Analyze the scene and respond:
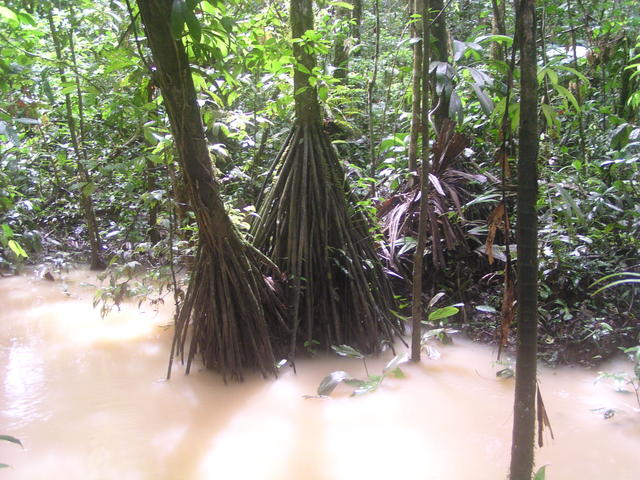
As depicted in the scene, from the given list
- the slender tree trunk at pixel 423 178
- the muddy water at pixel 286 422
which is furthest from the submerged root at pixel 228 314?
the slender tree trunk at pixel 423 178

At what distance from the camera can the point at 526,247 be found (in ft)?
3.84

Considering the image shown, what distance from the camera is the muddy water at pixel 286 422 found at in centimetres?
192

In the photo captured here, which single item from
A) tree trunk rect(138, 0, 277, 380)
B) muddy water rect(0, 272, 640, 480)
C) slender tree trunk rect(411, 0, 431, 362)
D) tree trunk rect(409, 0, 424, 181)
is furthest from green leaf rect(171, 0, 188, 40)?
muddy water rect(0, 272, 640, 480)

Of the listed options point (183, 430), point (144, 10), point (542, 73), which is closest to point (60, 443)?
point (183, 430)

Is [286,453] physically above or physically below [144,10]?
below

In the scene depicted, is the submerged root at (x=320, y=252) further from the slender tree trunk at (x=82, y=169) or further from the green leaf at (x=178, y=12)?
the slender tree trunk at (x=82, y=169)

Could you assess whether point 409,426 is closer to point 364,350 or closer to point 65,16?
point 364,350

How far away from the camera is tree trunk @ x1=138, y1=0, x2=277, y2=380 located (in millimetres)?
2361

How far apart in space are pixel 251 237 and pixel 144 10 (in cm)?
143

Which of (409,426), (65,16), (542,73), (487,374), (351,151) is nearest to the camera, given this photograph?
(542,73)

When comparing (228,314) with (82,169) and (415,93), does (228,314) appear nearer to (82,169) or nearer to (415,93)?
(415,93)

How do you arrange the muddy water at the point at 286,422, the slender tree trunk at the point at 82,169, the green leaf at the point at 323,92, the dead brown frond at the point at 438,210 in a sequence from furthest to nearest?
the slender tree trunk at the point at 82,169 < the dead brown frond at the point at 438,210 < the green leaf at the point at 323,92 < the muddy water at the point at 286,422

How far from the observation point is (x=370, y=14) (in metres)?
8.77

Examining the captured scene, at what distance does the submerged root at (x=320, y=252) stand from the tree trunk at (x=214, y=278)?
0.24 metres
